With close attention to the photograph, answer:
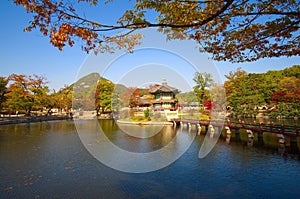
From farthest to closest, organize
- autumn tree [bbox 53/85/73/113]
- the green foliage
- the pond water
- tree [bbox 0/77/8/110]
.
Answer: autumn tree [bbox 53/85/73/113], the green foliage, tree [bbox 0/77/8/110], the pond water

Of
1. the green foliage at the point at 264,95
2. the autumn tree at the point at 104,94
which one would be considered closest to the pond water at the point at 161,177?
the green foliage at the point at 264,95

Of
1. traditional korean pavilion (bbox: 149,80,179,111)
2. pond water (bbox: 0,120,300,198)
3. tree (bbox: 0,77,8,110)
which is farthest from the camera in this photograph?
traditional korean pavilion (bbox: 149,80,179,111)

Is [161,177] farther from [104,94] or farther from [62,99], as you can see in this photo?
[62,99]

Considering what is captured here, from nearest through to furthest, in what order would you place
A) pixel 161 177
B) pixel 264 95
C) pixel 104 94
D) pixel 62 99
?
pixel 161 177
pixel 264 95
pixel 104 94
pixel 62 99

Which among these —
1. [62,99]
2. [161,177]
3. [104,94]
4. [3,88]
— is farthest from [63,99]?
[161,177]

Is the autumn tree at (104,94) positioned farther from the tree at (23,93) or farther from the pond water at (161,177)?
the pond water at (161,177)

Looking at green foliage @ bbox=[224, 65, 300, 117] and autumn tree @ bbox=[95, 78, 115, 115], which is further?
autumn tree @ bbox=[95, 78, 115, 115]

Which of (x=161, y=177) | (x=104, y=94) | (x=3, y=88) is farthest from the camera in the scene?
(x=104, y=94)

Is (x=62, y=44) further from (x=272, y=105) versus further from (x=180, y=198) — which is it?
(x=272, y=105)

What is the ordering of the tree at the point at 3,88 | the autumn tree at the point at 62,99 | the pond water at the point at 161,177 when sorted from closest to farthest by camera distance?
1. the pond water at the point at 161,177
2. the tree at the point at 3,88
3. the autumn tree at the point at 62,99

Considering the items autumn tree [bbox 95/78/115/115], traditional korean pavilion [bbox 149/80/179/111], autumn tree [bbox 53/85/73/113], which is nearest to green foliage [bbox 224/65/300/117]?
traditional korean pavilion [bbox 149/80/179/111]

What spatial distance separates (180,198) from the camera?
20.6 feet

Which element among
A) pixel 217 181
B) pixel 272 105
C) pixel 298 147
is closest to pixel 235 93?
pixel 272 105

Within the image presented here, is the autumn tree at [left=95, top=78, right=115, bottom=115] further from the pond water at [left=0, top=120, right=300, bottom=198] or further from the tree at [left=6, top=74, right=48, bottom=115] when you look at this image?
the pond water at [left=0, top=120, right=300, bottom=198]
